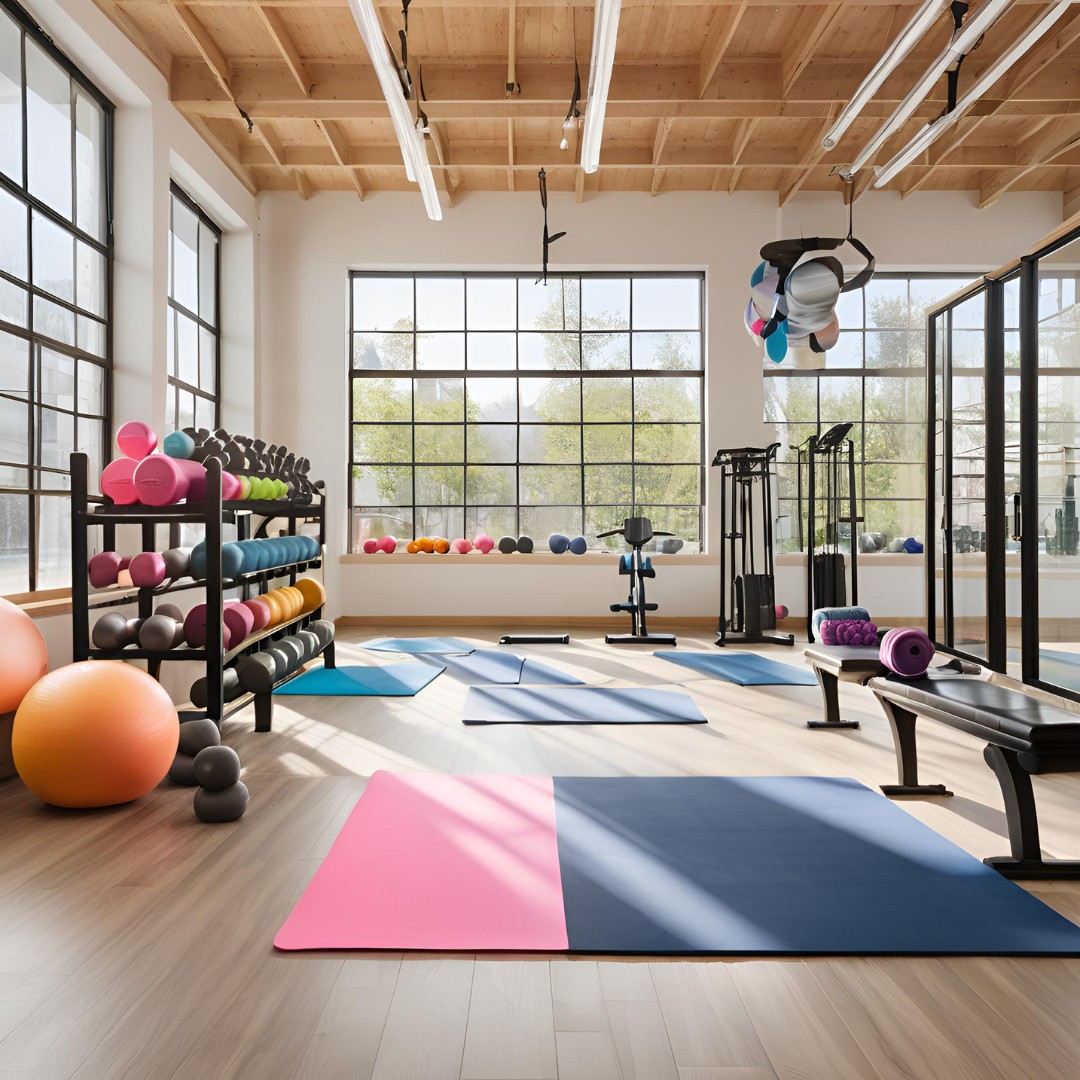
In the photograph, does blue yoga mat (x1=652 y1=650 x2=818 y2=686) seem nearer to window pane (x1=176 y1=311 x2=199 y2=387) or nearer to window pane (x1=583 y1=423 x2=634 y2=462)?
window pane (x1=583 y1=423 x2=634 y2=462)

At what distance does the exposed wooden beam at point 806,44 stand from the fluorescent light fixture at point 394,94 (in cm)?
260

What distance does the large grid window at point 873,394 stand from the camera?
27.8 feet

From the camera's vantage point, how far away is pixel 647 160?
756 centimetres

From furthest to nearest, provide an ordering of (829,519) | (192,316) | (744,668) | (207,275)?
(829,519)
(207,275)
(192,316)
(744,668)

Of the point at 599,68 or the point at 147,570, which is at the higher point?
the point at 599,68

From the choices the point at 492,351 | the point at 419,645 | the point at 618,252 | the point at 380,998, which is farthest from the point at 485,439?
the point at 380,998

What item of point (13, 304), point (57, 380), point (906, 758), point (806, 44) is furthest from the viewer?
point (806, 44)

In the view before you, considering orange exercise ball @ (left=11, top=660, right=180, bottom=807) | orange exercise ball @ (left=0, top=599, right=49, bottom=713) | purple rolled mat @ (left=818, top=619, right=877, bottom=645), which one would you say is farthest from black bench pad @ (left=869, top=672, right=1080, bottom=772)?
orange exercise ball @ (left=0, top=599, right=49, bottom=713)

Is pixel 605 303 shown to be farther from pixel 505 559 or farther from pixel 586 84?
pixel 505 559

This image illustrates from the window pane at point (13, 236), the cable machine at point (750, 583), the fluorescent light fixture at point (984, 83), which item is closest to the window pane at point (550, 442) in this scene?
the cable machine at point (750, 583)

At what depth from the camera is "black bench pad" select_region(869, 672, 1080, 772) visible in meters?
2.29

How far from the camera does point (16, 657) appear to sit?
322cm

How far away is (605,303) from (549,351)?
74cm

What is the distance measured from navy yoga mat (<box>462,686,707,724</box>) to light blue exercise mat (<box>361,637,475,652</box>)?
1621 millimetres
